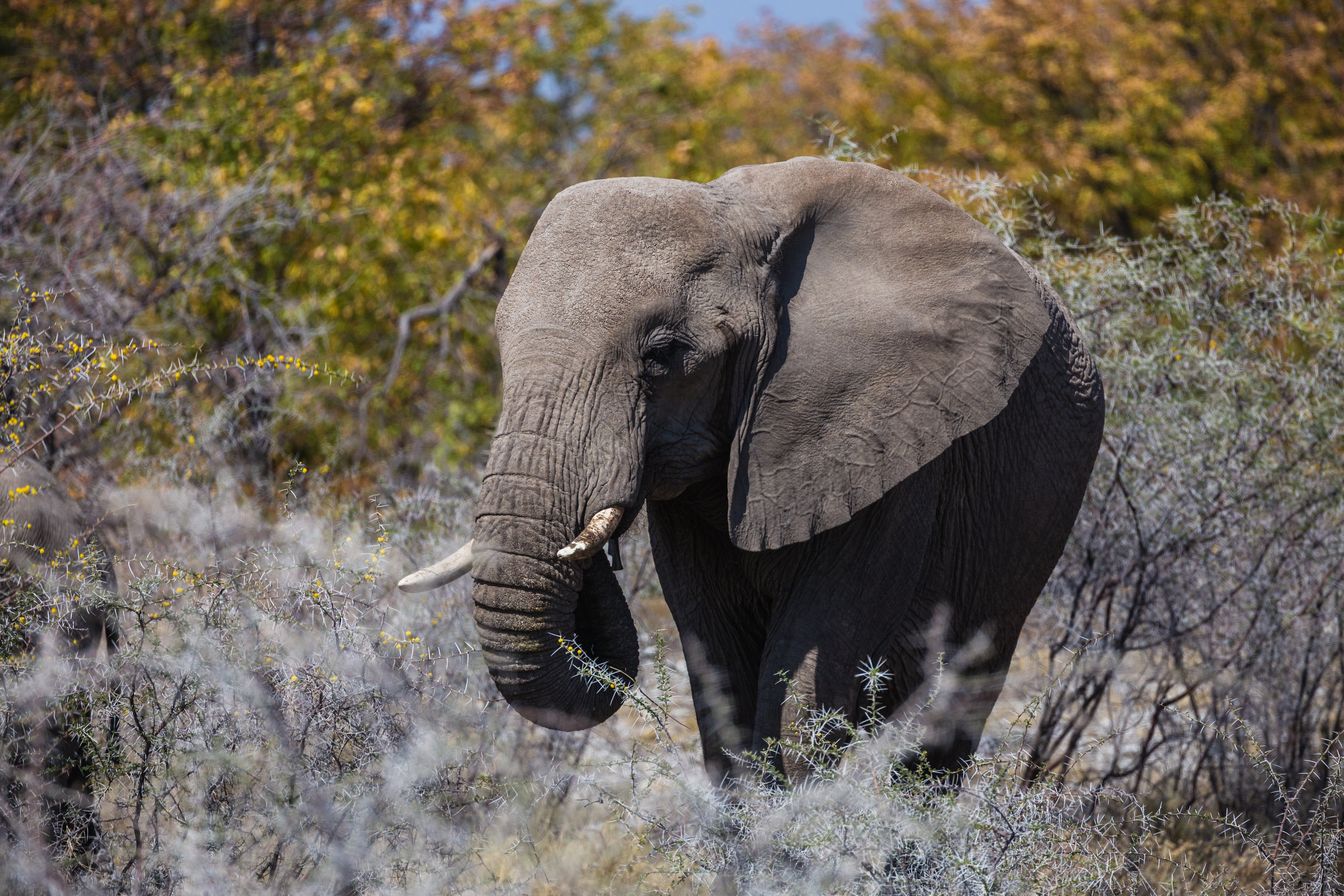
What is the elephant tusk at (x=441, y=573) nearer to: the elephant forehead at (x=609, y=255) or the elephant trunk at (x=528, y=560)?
the elephant trunk at (x=528, y=560)

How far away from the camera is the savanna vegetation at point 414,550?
340 cm

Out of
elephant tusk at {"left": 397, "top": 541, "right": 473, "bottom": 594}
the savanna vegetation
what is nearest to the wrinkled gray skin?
elephant tusk at {"left": 397, "top": 541, "right": 473, "bottom": 594}

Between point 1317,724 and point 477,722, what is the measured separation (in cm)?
344

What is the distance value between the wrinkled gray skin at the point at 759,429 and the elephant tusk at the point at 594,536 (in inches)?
1.3

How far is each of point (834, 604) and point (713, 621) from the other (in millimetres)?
529

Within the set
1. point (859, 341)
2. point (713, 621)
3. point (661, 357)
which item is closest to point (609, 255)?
point (661, 357)

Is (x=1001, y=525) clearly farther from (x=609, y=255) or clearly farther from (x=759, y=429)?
(x=609, y=255)

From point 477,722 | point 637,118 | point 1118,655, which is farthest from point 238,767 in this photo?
point 637,118

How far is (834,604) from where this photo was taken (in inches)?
132

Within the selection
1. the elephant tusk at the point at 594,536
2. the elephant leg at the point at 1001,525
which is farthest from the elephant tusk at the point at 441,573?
the elephant leg at the point at 1001,525

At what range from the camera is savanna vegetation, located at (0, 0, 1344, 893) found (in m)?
3.40

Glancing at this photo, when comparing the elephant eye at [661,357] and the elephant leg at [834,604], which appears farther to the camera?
the elephant leg at [834,604]

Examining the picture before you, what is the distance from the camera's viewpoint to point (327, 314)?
29.0 ft

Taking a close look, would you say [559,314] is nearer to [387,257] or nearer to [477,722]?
[477,722]
